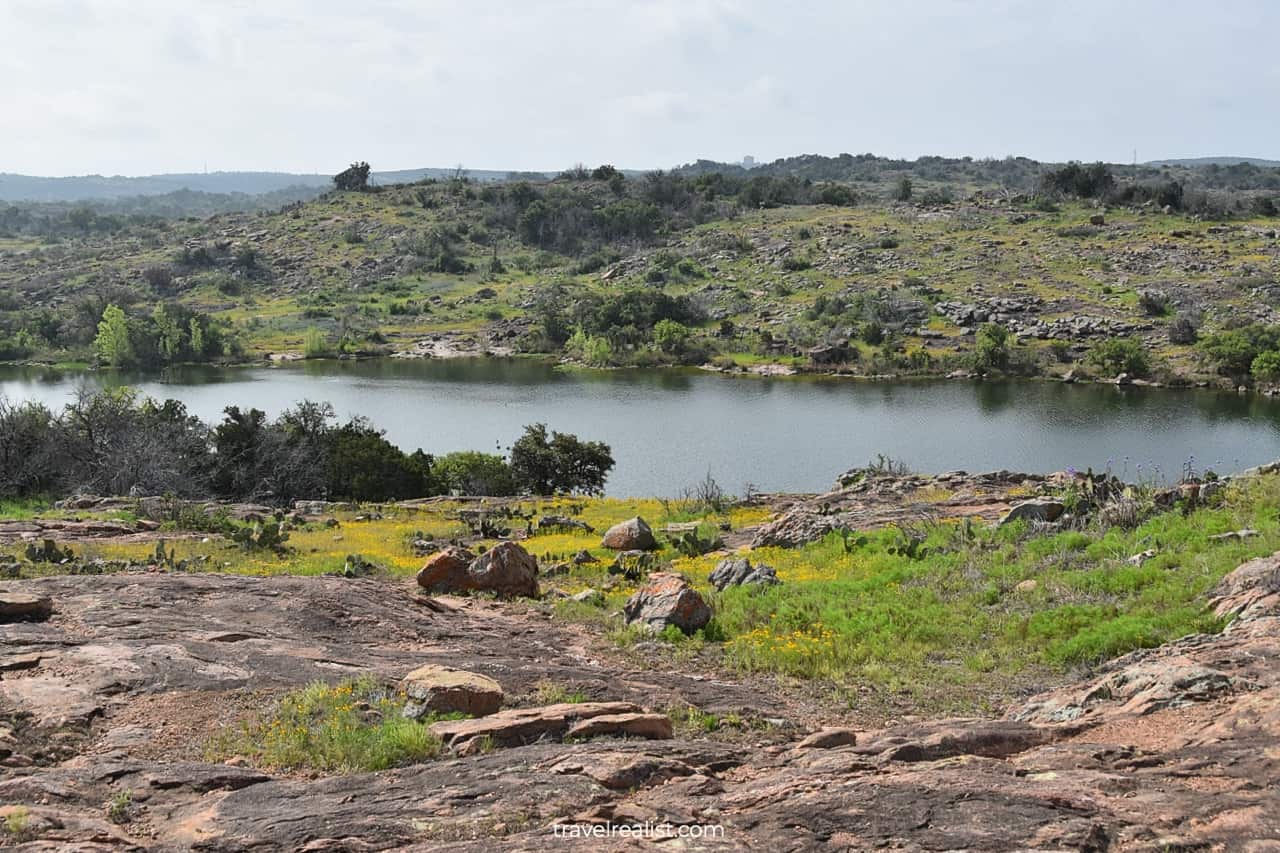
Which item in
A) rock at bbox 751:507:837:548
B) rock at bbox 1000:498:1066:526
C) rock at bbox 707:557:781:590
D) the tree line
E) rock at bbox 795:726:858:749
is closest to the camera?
rock at bbox 795:726:858:749

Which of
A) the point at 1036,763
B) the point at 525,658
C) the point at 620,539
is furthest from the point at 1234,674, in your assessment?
the point at 620,539

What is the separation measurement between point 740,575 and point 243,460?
27.5 metres

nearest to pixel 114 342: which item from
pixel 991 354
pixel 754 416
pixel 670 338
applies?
pixel 670 338

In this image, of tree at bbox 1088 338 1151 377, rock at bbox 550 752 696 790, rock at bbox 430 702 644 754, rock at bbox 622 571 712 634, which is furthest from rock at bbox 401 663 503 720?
tree at bbox 1088 338 1151 377

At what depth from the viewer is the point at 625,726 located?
30.7 feet

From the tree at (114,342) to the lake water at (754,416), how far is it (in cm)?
574

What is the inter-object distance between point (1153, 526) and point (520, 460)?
99.7 feet

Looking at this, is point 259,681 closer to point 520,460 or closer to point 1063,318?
point 520,460

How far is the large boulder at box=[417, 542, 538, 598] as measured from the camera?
18.3 m

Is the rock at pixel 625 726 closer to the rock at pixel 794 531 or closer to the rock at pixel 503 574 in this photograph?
the rock at pixel 503 574

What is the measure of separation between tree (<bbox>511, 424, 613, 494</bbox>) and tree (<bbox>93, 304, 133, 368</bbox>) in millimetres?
71603

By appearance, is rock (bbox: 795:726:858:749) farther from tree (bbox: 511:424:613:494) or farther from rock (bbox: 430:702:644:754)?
tree (bbox: 511:424:613:494)

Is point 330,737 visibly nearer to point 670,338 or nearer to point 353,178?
point 670,338

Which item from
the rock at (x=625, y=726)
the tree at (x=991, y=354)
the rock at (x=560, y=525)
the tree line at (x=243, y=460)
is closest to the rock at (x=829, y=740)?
the rock at (x=625, y=726)
